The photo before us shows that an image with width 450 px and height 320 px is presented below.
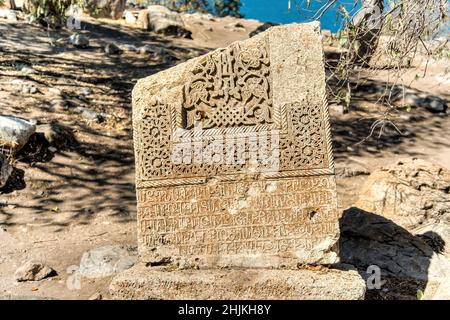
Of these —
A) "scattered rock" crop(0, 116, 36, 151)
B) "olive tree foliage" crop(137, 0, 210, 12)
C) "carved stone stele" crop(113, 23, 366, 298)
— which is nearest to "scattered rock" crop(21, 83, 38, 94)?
"scattered rock" crop(0, 116, 36, 151)

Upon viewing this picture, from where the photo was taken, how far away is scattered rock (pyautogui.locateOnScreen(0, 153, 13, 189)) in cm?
569

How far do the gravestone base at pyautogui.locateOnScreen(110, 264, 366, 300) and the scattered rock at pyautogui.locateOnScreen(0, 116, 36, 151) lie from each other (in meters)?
3.16

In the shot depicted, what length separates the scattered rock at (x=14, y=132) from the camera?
236 inches

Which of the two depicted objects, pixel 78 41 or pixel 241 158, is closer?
pixel 241 158

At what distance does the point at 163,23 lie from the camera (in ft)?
45.3

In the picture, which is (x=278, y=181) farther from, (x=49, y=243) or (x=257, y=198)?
(x=49, y=243)

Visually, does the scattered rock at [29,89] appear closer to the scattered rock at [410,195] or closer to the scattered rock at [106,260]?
the scattered rock at [106,260]

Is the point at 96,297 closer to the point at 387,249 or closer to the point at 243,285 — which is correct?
the point at 243,285

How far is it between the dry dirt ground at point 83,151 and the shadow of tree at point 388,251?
1.38 m

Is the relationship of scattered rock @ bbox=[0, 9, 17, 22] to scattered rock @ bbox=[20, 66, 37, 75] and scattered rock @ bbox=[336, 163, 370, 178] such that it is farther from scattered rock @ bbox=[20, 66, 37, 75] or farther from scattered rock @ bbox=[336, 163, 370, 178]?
scattered rock @ bbox=[336, 163, 370, 178]

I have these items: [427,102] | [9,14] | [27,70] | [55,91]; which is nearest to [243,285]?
[55,91]

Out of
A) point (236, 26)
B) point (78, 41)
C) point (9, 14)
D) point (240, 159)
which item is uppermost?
point (9, 14)

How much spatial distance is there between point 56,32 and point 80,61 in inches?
94.2

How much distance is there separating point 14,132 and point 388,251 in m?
4.25
